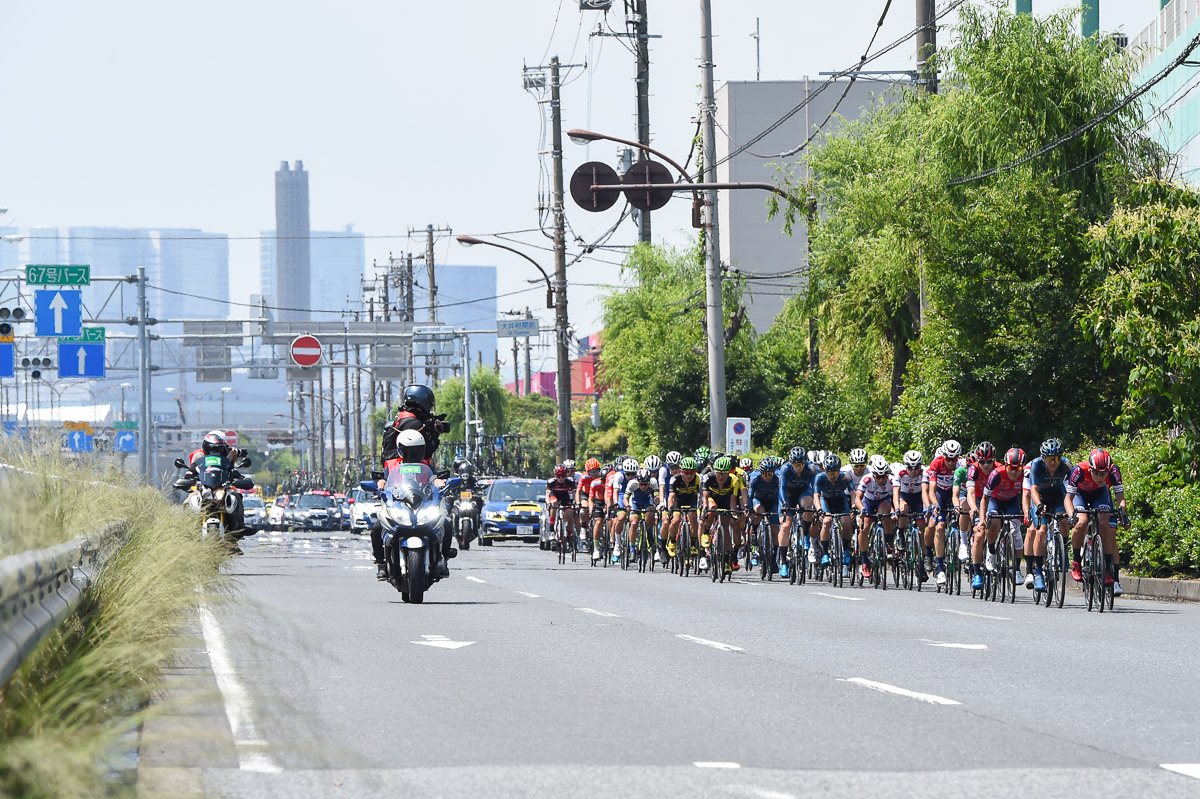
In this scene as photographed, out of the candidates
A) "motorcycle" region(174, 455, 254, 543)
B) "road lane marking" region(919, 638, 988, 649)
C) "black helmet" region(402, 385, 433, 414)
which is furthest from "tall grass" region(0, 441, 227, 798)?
"motorcycle" region(174, 455, 254, 543)

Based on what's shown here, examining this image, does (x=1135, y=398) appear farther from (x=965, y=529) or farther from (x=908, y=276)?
(x=908, y=276)

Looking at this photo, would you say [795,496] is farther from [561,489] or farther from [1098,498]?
[561,489]

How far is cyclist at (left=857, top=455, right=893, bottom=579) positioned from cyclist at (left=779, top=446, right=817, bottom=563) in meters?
0.80

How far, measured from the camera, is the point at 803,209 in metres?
35.4

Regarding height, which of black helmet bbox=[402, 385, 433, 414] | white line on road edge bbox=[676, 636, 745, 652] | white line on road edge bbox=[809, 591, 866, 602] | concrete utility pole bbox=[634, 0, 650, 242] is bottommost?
white line on road edge bbox=[809, 591, 866, 602]

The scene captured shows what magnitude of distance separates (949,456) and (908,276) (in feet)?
33.0

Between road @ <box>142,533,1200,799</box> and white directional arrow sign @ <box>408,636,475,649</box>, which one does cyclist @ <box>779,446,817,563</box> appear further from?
white directional arrow sign @ <box>408,636,475,649</box>

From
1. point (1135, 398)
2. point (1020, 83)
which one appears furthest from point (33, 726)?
point (1020, 83)

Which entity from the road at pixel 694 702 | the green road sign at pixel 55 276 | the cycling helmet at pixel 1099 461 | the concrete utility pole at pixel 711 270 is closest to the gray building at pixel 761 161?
the green road sign at pixel 55 276

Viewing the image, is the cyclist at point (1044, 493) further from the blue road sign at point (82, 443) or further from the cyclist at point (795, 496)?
the blue road sign at point (82, 443)

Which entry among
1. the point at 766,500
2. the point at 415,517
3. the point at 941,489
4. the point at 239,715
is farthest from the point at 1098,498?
the point at 239,715

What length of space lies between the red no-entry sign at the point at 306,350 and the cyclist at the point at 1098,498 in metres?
38.9

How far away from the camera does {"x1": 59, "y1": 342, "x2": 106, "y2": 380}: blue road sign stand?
153ft

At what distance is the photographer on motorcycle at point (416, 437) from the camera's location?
17328 mm
